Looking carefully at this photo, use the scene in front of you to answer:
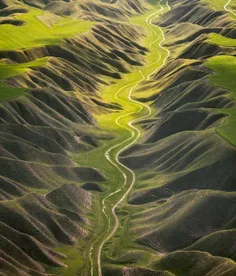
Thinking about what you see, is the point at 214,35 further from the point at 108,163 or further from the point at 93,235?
the point at 93,235

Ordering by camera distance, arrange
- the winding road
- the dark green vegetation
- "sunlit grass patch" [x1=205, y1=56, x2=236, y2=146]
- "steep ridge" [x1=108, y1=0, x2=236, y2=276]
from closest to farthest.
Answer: "steep ridge" [x1=108, y1=0, x2=236, y2=276]
the dark green vegetation
the winding road
"sunlit grass patch" [x1=205, y1=56, x2=236, y2=146]

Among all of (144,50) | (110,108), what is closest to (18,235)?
(110,108)

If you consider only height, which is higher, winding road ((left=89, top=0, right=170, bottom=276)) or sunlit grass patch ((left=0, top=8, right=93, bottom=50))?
sunlit grass patch ((left=0, top=8, right=93, bottom=50))

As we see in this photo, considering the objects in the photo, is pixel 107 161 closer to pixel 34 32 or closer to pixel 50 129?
pixel 50 129

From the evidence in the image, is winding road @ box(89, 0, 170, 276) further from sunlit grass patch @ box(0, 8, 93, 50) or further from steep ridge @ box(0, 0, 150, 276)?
sunlit grass patch @ box(0, 8, 93, 50)

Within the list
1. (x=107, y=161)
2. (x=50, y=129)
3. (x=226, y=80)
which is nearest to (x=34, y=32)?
(x=226, y=80)

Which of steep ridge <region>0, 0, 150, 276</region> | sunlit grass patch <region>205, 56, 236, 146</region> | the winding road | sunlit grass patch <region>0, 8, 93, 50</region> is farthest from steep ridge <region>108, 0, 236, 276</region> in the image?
sunlit grass patch <region>0, 8, 93, 50</region>

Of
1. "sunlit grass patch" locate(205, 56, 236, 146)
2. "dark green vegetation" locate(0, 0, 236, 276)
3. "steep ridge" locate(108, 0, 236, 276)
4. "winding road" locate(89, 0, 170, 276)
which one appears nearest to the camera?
"steep ridge" locate(108, 0, 236, 276)

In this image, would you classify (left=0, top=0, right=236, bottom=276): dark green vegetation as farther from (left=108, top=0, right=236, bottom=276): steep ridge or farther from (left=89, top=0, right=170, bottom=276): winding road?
(left=89, top=0, right=170, bottom=276): winding road

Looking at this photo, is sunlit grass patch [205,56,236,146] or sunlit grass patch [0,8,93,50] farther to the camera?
sunlit grass patch [0,8,93,50]
